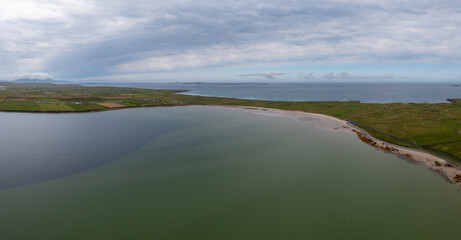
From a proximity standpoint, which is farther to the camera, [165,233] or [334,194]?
[334,194]

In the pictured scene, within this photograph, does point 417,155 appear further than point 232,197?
Yes

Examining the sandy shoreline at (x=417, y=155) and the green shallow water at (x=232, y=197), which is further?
the sandy shoreline at (x=417, y=155)

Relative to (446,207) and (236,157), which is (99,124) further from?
(446,207)

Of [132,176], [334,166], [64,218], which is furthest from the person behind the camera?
[334,166]

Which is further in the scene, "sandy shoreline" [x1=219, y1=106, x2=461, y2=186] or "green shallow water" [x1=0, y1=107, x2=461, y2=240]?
"sandy shoreline" [x1=219, y1=106, x2=461, y2=186]

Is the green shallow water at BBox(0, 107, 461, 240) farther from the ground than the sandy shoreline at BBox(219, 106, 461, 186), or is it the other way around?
the sandy shoreline at BBox(219, 106, 461, 186)

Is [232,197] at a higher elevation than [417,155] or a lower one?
lower

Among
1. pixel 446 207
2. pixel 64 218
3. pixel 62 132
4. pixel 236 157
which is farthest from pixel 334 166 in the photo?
pixel 62 132

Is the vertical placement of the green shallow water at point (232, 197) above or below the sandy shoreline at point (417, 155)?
below
